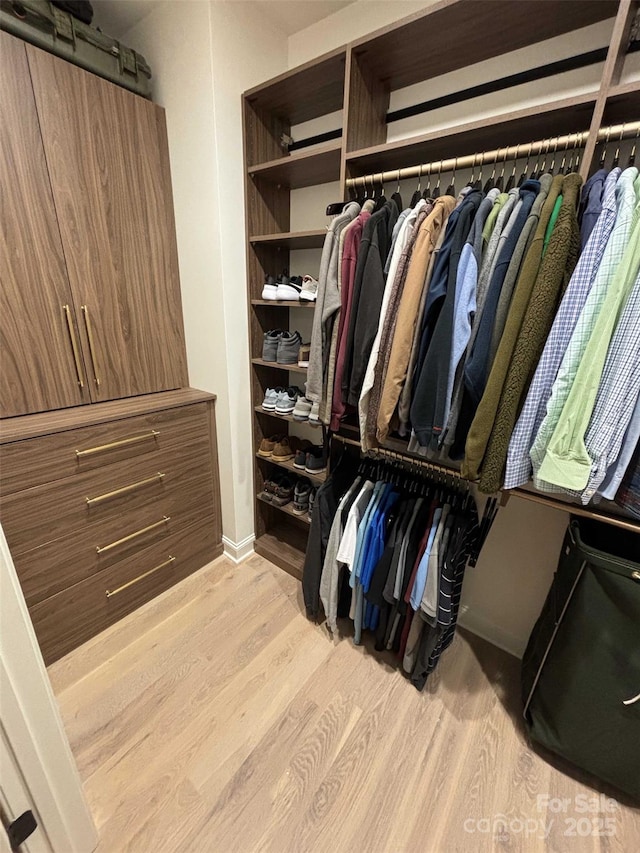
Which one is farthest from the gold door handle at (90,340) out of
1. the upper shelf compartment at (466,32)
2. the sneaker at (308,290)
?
the upper shelf compartment at (466,32)

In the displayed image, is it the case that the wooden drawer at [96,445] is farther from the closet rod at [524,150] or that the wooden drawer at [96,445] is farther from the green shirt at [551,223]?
the green shirt at [551,223]

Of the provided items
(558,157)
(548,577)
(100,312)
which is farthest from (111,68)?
(548,577)

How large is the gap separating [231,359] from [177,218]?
714 millimetres

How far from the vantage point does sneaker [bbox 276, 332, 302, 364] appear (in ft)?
5.31

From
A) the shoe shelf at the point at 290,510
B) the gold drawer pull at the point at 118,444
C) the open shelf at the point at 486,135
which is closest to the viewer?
the open shelf at the point at 486,135

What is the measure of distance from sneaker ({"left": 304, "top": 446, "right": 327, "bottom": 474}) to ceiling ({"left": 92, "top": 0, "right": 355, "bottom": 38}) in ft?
6.08

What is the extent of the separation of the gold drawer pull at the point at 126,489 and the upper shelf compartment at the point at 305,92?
168 centimetres

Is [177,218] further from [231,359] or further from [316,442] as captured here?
[316,442]

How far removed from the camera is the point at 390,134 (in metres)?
1.42

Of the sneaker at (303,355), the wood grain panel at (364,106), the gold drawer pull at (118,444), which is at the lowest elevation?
the gold drawer pull at (118,444)

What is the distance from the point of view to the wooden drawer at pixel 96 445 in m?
1.18

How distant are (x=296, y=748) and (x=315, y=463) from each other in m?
1.05

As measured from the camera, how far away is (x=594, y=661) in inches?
38.8

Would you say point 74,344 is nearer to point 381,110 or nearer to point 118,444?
point 118,444
